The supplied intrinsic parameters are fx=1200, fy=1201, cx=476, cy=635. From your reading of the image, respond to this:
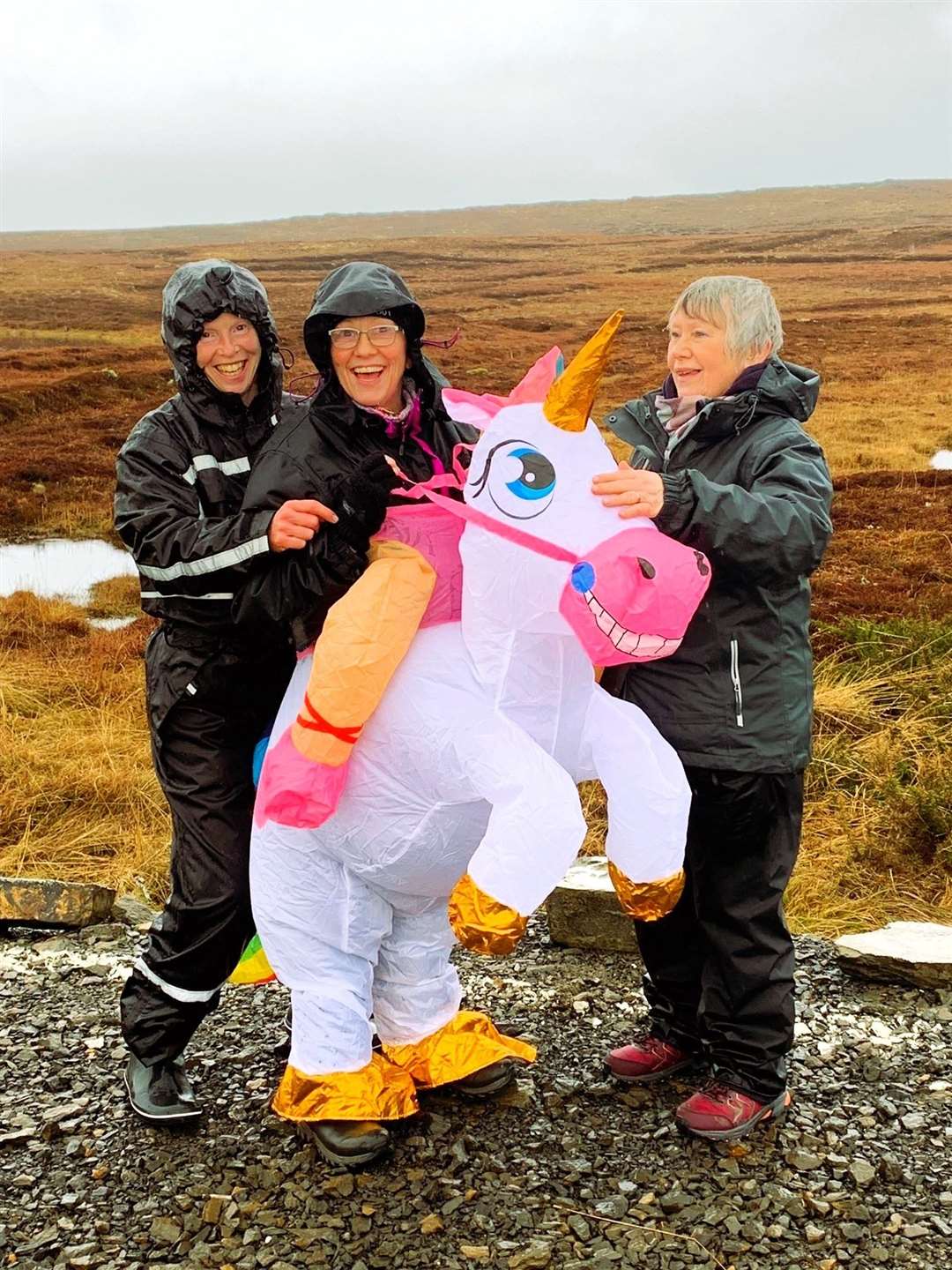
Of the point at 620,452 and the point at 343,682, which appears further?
the point at 620,452

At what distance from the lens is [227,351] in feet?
A: 10.6

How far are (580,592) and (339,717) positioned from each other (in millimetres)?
613

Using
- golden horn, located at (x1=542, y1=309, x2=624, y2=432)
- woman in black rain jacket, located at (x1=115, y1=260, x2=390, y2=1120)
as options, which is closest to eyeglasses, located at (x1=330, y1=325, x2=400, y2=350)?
woman in black rain jacket, located at (x1=115, y1=260, x2=390, y2=1120)

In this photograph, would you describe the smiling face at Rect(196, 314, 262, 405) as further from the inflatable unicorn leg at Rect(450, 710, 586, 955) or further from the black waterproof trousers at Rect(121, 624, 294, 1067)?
the inflatable unicorn leg at Rect(450, 710, 586, 955)

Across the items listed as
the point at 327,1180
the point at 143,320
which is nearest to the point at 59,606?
the point at 327,1180

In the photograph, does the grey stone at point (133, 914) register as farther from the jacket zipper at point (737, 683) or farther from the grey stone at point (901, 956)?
the jacket zipper at point (737, 683)

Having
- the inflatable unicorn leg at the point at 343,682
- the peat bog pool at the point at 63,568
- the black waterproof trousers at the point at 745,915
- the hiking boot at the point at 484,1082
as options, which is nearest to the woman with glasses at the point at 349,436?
the inflatable unicorn leg at the point at 343,682

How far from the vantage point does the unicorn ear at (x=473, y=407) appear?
2.74m

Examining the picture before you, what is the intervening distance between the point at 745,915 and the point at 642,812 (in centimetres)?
82

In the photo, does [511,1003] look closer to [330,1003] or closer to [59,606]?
[330,1003]

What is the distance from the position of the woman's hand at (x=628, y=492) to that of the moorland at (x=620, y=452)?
233 cm

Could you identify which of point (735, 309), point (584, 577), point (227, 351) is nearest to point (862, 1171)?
point (584, 577)

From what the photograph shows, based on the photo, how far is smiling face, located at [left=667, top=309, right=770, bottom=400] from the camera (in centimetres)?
308

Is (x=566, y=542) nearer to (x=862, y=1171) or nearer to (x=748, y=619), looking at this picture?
(x=748, y=619)
